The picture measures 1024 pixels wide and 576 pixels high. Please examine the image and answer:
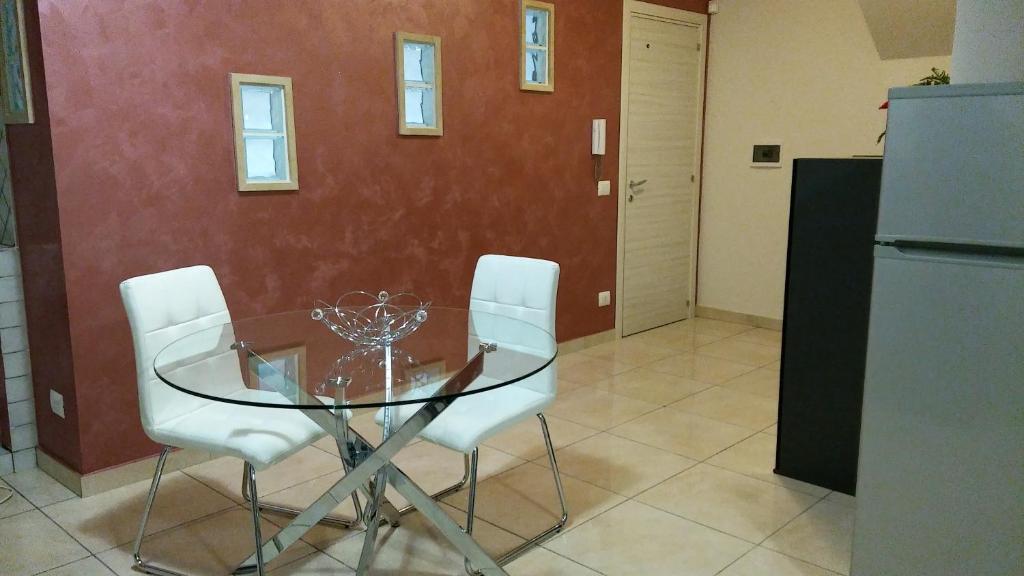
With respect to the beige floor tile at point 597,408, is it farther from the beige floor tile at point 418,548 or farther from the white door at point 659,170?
the white door at point 659,170

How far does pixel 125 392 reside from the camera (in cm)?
322

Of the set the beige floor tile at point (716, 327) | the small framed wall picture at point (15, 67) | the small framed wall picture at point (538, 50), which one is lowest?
the beige floor tile at point (716, 327)

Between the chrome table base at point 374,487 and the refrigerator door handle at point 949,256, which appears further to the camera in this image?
the chrome table base at point 374,487

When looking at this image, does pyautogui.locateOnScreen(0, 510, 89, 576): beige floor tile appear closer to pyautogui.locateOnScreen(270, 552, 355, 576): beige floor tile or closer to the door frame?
pyautogui.locateOnScreen(270, 552, 355, 576): beige floor tile

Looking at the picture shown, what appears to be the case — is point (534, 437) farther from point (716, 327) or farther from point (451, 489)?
point (716, 327)

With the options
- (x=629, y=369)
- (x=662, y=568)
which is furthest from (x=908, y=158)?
(x=629, y=369)

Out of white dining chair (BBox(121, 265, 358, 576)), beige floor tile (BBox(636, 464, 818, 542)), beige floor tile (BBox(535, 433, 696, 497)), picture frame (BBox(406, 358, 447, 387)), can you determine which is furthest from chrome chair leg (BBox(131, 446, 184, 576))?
beige floor tile (BBox(636, 464, 818, 542))

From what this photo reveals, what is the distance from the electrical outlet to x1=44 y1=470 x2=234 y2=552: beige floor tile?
0.37 m

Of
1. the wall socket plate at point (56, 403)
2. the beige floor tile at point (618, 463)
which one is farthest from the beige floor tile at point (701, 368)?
the wall socket plate at point (56, 403)

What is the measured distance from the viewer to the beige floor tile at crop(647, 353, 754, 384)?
471cm

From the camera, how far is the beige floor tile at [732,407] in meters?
3.98

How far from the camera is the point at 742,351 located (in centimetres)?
527

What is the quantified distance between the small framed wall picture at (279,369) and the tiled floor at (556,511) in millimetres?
720

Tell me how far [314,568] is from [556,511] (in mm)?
911
